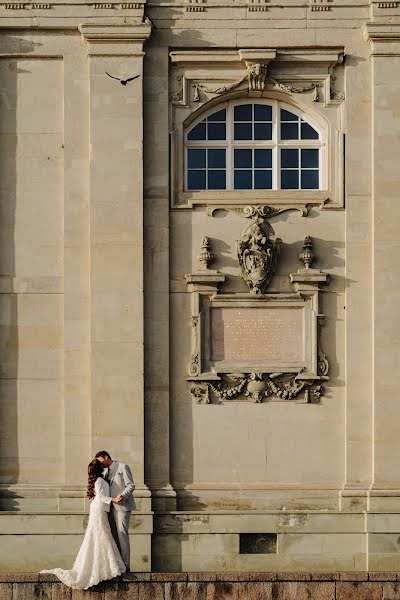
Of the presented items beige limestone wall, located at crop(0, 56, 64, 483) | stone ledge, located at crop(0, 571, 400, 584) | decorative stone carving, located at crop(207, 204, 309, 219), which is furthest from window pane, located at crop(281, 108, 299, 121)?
stone ledge, located at crop(0, 571, 400, 584)

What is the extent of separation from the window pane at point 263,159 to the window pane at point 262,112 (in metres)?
0.64

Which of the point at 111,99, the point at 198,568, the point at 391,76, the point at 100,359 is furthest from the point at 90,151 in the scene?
the point at 198,568

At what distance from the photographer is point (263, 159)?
3188 centimetres

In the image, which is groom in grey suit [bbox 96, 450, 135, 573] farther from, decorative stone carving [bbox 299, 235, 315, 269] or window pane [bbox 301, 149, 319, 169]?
window pane [bbox 301, 149, 319, 169]

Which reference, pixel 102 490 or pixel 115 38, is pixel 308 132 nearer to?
pixel 115 38

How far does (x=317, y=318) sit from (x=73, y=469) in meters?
5.31

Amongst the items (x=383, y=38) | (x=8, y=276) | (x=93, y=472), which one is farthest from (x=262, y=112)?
(x=93, y=472)

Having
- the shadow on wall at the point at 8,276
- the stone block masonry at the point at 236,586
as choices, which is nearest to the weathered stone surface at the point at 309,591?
the stone block masonry at the point at 236,586

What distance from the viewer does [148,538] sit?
100ft

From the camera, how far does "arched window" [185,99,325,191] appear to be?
→ 31828 mm

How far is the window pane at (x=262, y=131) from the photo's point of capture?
1255 inches

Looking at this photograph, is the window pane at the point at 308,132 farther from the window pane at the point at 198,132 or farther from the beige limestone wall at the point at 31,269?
the beige limestone wall at the point at 31,269

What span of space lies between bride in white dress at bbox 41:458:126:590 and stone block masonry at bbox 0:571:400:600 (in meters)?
0.26

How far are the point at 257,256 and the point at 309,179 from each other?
6.54 ft
